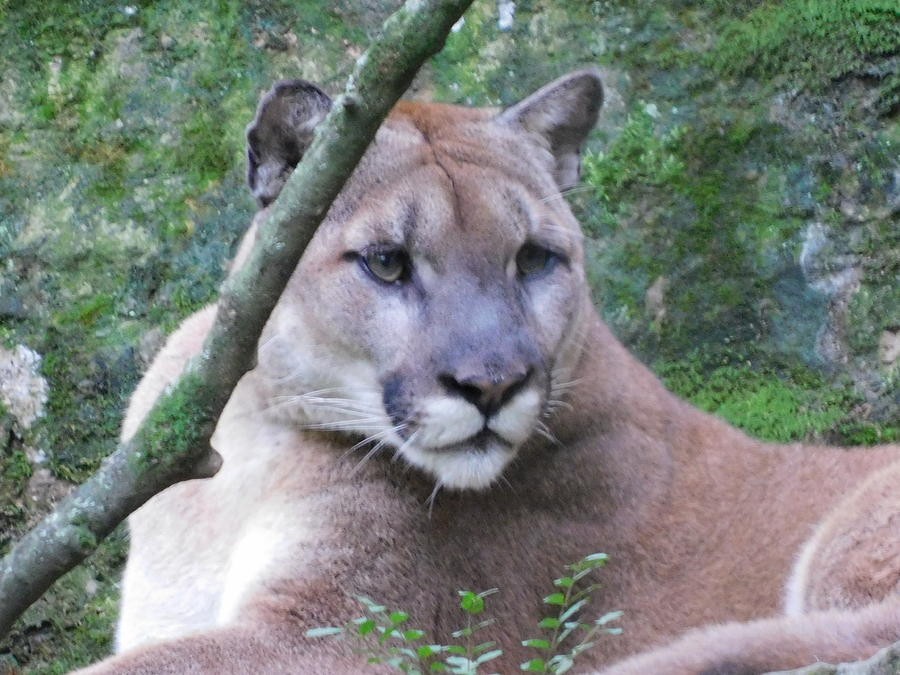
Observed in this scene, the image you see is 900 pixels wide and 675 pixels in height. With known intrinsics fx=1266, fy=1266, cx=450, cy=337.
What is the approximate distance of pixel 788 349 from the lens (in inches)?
230

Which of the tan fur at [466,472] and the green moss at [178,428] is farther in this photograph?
the tan fur at [466,472]

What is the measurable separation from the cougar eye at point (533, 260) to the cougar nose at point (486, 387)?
1.73ft

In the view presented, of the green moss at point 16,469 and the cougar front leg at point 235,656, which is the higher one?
the cougar front leg at point 235,656

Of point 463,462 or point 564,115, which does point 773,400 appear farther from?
point 463,462

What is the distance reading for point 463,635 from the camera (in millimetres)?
3736

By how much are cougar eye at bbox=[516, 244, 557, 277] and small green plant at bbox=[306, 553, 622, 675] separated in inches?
34.9

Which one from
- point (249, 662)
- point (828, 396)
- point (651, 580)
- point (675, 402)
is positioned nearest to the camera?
point (249, 662)

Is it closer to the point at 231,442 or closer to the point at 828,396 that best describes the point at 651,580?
the point at 231,442

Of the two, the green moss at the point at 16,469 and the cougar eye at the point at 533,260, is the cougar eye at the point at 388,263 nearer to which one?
the cougar eye at the point at 533,260

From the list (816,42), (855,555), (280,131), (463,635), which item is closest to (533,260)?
(280,131)

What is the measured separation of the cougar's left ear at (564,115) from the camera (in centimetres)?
423

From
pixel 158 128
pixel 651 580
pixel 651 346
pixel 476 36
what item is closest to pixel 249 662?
pixel 651 580

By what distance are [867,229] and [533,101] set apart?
2.30 meters

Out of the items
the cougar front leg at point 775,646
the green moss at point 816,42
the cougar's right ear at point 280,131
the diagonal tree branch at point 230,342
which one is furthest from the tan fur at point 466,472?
the green moss at point 816,42
